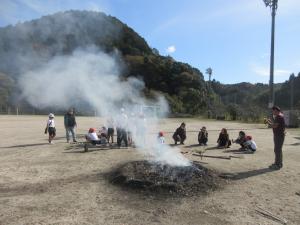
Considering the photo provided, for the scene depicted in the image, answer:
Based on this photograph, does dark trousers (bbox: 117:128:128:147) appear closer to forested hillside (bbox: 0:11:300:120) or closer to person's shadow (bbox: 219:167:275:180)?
forested hillside (bbox: 0:11:300:120)

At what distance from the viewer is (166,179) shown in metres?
10.9

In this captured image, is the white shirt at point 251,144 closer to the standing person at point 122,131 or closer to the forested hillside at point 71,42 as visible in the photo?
the standing person at point 122,131

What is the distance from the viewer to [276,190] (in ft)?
35.9

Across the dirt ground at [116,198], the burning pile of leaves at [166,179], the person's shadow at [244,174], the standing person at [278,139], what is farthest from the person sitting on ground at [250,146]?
the burning pile of leaves at [166,179]

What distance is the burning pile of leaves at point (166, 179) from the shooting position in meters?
10.4

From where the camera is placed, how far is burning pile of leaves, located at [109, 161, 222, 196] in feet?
34.1

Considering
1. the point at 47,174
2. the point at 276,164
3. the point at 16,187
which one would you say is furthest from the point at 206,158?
the point at 16,187

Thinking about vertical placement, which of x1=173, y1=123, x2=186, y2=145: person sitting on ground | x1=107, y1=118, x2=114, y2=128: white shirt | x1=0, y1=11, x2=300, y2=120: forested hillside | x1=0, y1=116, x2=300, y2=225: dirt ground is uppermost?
x1=0, y1=11, x2=300, y2=120: forested hillside

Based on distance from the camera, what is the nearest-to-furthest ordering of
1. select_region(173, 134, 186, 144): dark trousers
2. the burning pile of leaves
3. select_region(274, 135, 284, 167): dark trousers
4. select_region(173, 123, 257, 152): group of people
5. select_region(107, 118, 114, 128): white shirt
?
1. the burning pile of leaves
2. select_region(274, 135, 284, 167): dark trousers
3. select_region(173, 123, 257, 152): group of people
4. select_region(107, 118, 114, 128): white shirt
5. select_region(173, 134, 186, 144): dark trousers

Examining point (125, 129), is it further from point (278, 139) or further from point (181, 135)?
point (278, 139)

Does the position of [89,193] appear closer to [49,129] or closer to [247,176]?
[247,176]

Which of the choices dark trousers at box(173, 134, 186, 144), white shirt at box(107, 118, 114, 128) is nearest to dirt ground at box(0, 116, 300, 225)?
white shirt at box(107, 118, 114, 128)

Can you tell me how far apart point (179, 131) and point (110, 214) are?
511 inches

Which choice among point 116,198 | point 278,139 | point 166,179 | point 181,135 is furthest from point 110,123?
point 116,198
